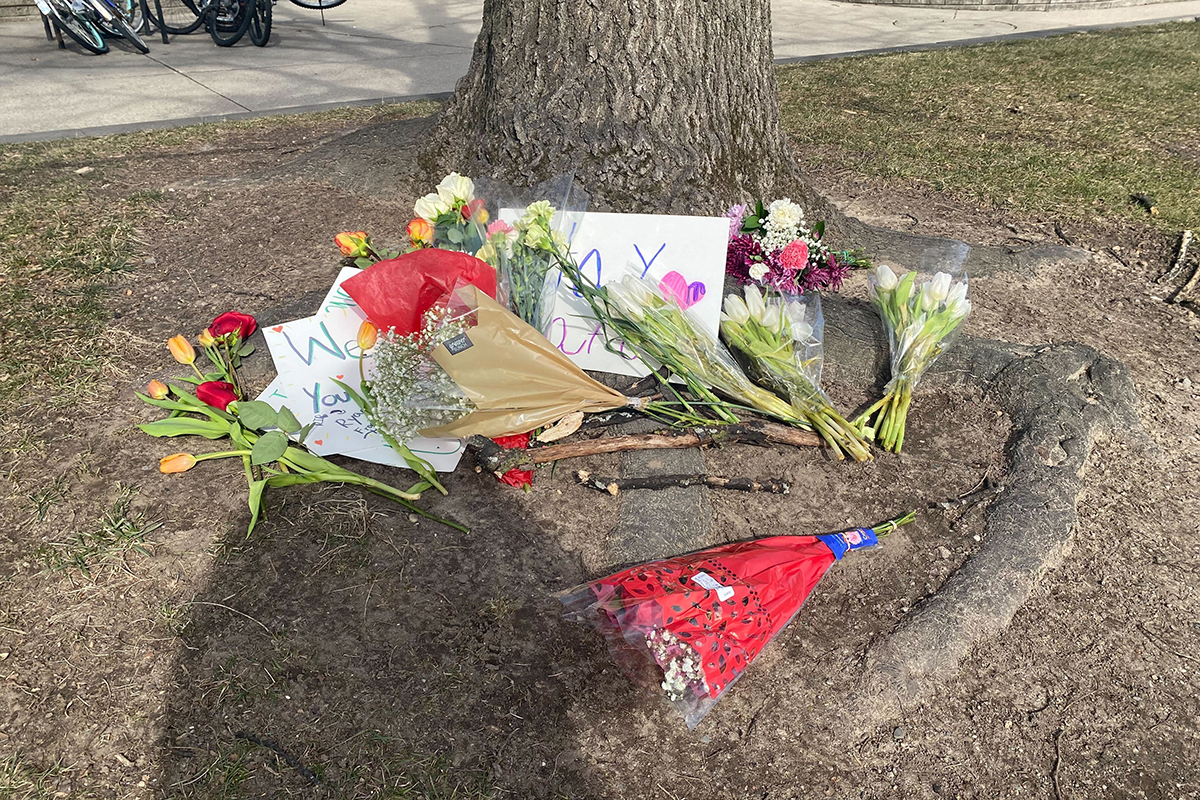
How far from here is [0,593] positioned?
5.97ft

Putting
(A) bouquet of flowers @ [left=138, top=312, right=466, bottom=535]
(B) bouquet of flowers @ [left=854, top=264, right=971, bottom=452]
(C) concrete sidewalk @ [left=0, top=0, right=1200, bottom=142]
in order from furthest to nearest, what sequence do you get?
(C) concrete sidewalk @ [left=0, top=0, right=1200, bottom=142] < (B) bouquet of flowers @ [left=854, top=264, right=971, bottom=452] < (A) bouquet of flowers @ [left=138, top=312, right=466, bottom=535]

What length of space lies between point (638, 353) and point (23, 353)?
2.03 metres

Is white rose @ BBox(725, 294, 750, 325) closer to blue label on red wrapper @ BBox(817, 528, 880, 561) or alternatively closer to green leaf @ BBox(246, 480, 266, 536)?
blue label on red wrapper @ BBox(817, 528, 880, 561)

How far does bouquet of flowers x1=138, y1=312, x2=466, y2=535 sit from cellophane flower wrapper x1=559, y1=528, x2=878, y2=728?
1.56 feet

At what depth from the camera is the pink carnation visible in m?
2.61

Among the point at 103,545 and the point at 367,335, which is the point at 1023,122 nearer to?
the point at 367,335

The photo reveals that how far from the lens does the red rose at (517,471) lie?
2129mm

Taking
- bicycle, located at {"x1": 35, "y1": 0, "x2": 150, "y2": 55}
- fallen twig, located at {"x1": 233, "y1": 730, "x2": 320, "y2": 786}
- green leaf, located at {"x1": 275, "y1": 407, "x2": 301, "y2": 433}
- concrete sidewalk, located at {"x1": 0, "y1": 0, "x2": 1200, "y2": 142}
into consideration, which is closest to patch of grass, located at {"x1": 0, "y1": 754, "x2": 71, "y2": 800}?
fallen twig, located at {"x1": 233, "y1": 730, "x2": 320, "y2": 786}

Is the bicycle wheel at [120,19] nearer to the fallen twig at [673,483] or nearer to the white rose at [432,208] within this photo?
the white rose at [432,208]

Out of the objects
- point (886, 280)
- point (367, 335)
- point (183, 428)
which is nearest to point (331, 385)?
point (367, 335)

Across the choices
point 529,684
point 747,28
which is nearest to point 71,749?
point 529,684

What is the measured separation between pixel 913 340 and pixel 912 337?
0.01m

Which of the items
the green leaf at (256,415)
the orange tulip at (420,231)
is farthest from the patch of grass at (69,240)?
the orange tulip at (420,231)

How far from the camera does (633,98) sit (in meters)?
2.97
